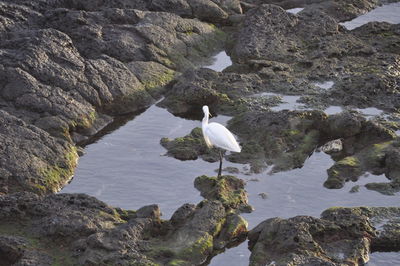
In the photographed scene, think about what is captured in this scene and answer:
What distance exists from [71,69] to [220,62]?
7.29 metres

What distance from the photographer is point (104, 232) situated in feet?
56.2

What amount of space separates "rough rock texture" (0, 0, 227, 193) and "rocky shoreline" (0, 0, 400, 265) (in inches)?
1.8

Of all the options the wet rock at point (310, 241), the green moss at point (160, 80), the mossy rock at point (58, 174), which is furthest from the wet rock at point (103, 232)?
the green moss at point (160, 80)

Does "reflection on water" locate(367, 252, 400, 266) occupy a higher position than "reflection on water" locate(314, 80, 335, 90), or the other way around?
"reflection on water" locate(314, 80, 335, 90)

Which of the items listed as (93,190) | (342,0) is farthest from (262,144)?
(342,0)

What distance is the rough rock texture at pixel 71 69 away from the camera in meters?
21.7

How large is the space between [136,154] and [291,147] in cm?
462

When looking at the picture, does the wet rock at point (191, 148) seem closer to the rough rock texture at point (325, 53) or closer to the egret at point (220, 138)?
the egret at point (220, 138)

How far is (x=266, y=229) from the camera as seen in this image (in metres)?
18.0

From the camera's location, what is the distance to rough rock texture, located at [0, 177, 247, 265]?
16812 millimetres

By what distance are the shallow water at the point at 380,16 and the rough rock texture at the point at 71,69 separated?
261 inches

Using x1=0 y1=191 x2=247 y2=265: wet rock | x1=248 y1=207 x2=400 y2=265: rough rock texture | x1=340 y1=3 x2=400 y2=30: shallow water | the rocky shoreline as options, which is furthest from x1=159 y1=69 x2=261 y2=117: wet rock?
x1=340 y1=3 x2=400 y2=30: shallow water

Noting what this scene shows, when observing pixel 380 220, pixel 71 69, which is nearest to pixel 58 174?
pixel 71 69

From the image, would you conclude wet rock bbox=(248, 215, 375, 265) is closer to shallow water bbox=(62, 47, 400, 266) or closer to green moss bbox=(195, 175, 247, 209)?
shallow water bbox=(62, 47, 400, 266)
